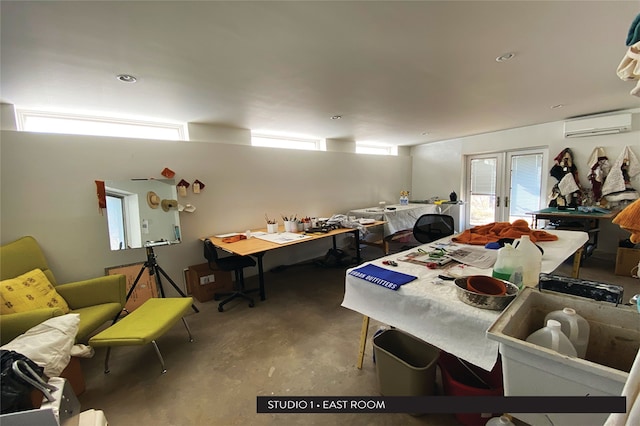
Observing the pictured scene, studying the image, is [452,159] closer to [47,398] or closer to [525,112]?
[525,112]

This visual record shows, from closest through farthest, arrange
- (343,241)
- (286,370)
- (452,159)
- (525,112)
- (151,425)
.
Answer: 1. (151,425)
2. (286,370)
3. (525,112)
4. (343,241)
5. (452,159)

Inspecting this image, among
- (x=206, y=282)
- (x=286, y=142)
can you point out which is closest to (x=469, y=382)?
(x=206, y=282)

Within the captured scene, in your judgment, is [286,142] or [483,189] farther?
[483,189]

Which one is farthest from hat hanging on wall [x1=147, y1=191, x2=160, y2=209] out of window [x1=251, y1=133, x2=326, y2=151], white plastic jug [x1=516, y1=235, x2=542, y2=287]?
white plastic jug [x1=516, y1=235, x2=542, y2=287]

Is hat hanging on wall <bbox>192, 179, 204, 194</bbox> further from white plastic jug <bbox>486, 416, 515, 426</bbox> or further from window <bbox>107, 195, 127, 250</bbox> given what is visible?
white plastic jug <bbox>486, 416, 515, 426</bbox>

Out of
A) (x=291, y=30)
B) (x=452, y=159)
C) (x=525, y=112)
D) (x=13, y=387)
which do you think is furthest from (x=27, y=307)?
(x=452, y=159)

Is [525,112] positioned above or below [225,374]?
above

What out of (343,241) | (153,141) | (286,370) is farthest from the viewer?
(343,241)

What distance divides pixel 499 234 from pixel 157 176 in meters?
3.82

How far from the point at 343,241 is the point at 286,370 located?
3450mm

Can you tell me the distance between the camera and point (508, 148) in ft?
16.6

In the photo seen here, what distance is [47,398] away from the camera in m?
1.11

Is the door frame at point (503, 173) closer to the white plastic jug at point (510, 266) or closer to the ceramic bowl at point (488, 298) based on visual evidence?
the white plastic jug at point (510, 266)

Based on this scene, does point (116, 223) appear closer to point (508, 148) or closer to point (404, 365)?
point (404, 365)
